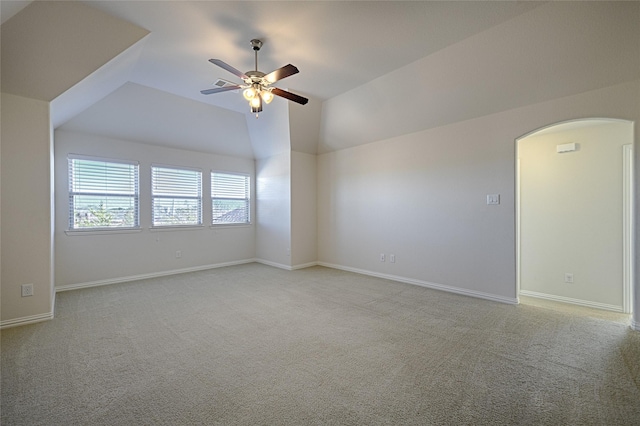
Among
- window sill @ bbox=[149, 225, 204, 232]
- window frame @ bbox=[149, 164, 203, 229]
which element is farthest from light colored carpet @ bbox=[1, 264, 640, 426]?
window frame @ bbox=[149, 164, 203, 229]

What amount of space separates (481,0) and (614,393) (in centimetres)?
326

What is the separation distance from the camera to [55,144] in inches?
165

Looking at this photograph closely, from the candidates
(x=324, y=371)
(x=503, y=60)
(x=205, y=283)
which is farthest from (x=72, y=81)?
(x=503, y=60)

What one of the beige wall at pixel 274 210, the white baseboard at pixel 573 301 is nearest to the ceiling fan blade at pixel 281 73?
the beige wall at pixel 274 210

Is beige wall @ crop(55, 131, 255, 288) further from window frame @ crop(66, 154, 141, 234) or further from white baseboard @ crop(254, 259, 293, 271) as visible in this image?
white baseboard @ crop(254, 259, 293, 271)

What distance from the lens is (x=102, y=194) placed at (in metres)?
4.66

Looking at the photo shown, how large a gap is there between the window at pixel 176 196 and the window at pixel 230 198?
340mm

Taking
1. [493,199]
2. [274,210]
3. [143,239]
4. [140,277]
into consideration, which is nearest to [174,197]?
[143,239]

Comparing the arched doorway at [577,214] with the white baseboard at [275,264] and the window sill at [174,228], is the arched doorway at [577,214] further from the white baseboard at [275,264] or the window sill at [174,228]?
the window sill at [174,228]

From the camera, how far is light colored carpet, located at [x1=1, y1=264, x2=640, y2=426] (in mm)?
1676

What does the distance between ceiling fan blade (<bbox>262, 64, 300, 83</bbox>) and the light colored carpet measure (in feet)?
8.60

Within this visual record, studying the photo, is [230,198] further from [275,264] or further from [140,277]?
[140,277]

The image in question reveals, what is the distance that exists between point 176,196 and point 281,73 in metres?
3.93

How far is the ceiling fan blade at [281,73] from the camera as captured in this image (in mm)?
2582
